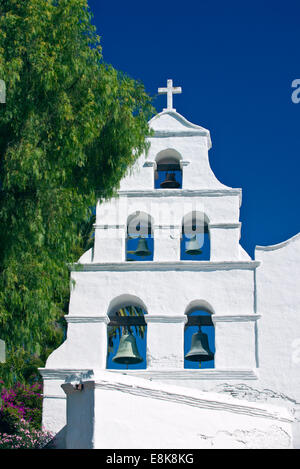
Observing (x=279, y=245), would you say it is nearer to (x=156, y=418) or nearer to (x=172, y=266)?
(x=172, y=266)

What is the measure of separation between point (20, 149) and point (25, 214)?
3.03ft

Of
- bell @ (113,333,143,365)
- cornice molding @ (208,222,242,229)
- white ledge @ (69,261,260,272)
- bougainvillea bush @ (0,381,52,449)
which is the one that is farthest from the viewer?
cornice molding @ (208,222,242,229)

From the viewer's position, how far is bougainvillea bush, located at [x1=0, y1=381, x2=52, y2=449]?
48.8ft

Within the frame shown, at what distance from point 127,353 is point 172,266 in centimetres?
189

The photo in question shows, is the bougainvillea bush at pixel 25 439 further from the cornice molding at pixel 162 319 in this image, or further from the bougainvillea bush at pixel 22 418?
the cornice molding at pixel 162 319

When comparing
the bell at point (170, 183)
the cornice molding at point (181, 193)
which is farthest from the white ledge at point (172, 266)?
the bell at point (170, 183)

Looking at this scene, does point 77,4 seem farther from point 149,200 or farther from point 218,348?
Answer: point 218,348

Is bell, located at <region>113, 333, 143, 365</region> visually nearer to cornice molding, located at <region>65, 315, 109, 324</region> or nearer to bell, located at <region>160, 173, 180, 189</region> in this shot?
cornice molding, located at <region>65, 315, 109, 324</region>

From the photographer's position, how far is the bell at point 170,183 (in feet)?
59.7

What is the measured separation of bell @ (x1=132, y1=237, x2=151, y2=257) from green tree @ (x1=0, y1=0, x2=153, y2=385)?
9.59ft

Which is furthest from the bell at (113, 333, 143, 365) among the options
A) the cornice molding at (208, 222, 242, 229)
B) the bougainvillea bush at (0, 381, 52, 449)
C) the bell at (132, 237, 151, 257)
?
the cornice molding at (208, 222, 242, 229)

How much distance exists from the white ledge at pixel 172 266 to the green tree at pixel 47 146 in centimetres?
250

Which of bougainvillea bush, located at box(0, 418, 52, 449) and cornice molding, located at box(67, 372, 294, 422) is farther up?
cornice molding, located at box(67, 372, 294, 422)

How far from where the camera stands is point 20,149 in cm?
1277
